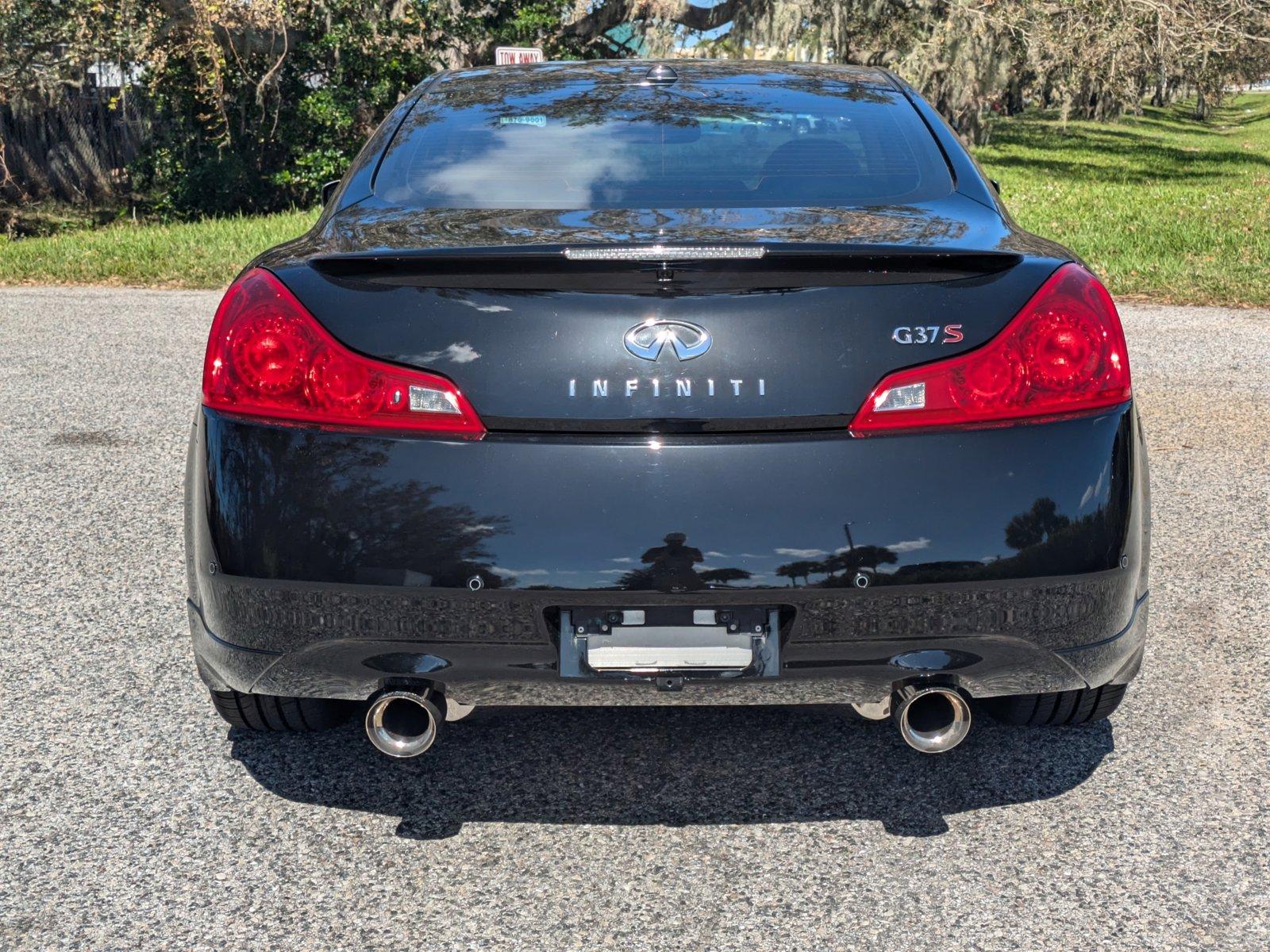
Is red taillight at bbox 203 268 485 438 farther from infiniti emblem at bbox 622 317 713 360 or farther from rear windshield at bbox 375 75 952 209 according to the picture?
rear windshield at bbox 375 75 952 209

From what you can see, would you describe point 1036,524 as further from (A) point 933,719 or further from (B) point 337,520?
(B) point 337,520

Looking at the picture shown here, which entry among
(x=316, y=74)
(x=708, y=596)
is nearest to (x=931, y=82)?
(x=316, y=74)

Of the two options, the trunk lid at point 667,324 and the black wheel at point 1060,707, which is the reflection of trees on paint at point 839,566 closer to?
the trunk lid at point 667,324

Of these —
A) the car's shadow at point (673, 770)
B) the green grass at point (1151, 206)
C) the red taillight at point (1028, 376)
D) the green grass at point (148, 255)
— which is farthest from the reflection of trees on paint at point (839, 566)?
the green grass at point (148, 255)

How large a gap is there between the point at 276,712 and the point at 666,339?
1.27m

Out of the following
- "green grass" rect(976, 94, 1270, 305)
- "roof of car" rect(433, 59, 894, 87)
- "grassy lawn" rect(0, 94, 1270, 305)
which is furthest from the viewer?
"grassy lawn" rect(0, 94, 1270, 305)

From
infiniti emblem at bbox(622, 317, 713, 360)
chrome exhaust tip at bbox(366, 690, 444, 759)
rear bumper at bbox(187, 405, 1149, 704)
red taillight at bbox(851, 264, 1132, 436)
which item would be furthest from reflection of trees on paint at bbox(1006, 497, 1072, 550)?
chrome exhaust tip at bbox(366, 690, 444, 759)

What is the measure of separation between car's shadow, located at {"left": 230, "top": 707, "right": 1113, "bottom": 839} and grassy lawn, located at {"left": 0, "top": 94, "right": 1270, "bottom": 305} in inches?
330

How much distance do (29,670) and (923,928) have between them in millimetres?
2466

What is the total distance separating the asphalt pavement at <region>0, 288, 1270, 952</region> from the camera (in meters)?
2.63

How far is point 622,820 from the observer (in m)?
3.04

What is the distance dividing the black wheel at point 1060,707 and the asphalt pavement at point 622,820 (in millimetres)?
112

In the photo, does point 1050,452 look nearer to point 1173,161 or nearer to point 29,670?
point 29,670

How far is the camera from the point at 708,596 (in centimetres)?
256
